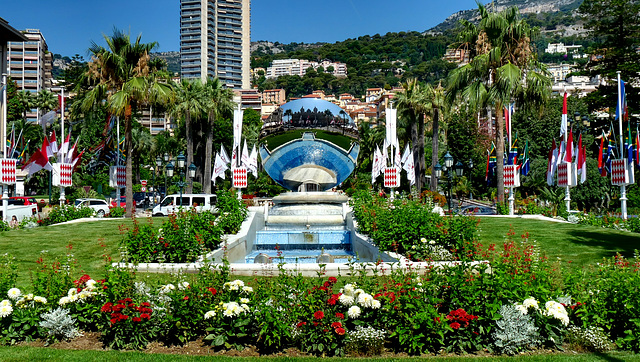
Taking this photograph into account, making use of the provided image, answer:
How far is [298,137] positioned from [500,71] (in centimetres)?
1372

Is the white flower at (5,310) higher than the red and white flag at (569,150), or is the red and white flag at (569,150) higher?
the red and white flag at (569,150)

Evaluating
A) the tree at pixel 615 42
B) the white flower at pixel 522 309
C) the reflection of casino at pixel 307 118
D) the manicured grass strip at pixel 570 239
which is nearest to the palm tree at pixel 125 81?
the reflection of casino at pixel 307 118

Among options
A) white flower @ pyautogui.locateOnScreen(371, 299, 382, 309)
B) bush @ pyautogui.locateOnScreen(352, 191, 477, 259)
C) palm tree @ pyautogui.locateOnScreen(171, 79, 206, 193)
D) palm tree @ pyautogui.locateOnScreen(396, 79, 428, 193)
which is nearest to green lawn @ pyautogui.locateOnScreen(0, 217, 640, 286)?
bush @ pyautogui.locateOnScreen(352, 191, 477, 259)

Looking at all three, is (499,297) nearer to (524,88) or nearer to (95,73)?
(524,88)

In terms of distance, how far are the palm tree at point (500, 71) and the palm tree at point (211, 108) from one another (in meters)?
26.2

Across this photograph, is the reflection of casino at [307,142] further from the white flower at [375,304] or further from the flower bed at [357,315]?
the white flower at [375,304]

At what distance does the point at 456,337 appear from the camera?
6.84 meters

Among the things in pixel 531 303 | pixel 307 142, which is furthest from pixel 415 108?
pixel 531 303

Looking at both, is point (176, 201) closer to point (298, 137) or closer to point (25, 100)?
point (298, 137)

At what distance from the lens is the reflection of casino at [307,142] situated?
3238 centimetres

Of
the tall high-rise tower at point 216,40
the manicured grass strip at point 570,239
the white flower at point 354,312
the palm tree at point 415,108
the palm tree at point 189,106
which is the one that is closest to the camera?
the white flower at point 354,312

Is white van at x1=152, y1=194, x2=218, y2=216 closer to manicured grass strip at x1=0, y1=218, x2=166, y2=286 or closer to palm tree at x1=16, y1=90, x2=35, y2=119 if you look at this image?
manicured grass strip at x1=0, y1=218, x2=166, y2=286

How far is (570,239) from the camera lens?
15.4m

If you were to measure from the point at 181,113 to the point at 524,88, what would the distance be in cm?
3147
